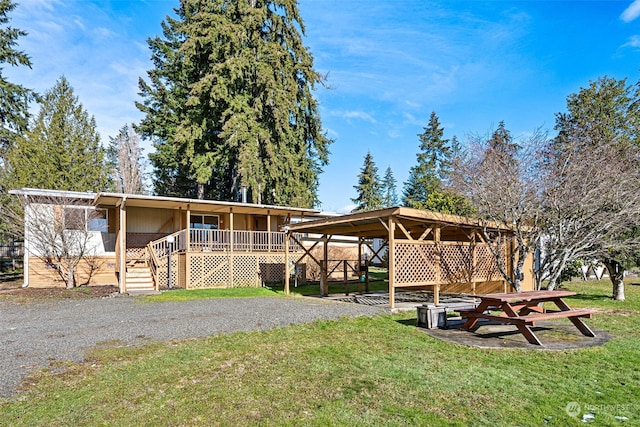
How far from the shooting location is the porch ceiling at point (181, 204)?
43.8 feet

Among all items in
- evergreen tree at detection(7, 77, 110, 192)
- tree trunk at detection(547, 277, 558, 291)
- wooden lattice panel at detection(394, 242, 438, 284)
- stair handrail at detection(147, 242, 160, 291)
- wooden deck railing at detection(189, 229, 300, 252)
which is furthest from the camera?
evergreen tree at detection(7, 77, 110, 192)

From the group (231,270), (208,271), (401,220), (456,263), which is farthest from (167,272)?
(456,263)

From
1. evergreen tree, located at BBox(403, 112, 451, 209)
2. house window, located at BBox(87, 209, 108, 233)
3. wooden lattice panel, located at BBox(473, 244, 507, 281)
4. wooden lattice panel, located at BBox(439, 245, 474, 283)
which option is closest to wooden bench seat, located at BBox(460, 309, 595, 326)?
wooden lattice panel, located at BBox(439, 245, 474, 283)

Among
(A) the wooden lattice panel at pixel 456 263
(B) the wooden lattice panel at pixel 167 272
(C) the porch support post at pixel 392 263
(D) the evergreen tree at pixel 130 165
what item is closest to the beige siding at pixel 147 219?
(B) the wooden lattice panel at pixel 167 272

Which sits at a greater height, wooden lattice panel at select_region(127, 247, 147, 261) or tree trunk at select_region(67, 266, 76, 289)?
wooden lattice panel at select_region(127, 247, 147, 261)

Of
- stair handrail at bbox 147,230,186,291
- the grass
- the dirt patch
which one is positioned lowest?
the grass

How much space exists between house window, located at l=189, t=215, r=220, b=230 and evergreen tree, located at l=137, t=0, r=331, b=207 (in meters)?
3.05

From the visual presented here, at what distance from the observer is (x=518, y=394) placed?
3867 millimetres

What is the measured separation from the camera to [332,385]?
4.14 m

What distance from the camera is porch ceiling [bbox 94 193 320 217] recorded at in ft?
43.8

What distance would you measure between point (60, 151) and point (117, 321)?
20367 millimetres

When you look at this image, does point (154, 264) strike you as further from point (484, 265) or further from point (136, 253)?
point (484, 265)

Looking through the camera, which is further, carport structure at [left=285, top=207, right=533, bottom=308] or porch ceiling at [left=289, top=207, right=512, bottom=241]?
carport structure at [left=285, top=207, right=533, bottom=308]

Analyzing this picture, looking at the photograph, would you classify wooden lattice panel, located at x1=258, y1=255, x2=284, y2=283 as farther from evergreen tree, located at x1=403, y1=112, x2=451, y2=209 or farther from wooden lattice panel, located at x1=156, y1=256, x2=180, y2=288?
evergreen tree, located at x1=403, y1=112, x2=451, y2=209
